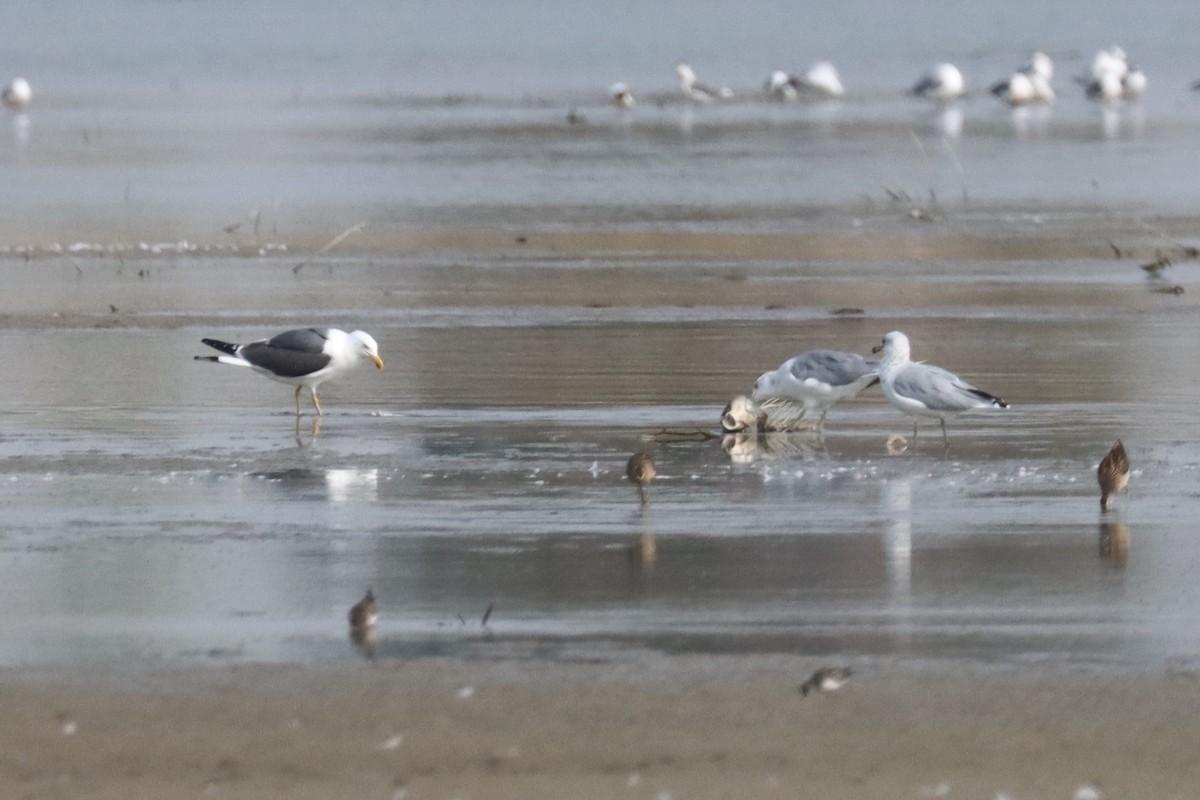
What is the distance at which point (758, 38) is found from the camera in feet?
232

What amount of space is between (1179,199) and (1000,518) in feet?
55.2

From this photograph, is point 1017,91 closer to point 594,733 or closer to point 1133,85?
point 1133,85

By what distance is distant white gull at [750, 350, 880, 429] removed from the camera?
11.5 metres

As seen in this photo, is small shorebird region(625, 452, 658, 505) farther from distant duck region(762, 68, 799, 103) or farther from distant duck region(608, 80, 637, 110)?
distant duck region(762, 68, 799, 103)

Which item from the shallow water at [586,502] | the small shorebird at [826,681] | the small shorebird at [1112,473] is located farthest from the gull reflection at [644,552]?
the small shorebird at [1112,473]

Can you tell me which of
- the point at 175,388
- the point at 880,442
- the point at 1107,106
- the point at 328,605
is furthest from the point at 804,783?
the point at 1107,106

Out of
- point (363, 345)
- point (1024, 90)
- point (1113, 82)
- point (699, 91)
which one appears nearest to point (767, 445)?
point (363, 345)

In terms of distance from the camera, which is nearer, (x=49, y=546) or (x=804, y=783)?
(x=804, y=783)

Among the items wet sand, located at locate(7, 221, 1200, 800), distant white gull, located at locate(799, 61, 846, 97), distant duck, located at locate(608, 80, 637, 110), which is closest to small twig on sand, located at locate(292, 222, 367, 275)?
wet sand, located at locate(7, 221, 1200, 800)

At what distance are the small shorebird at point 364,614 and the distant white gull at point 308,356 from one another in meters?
4.50

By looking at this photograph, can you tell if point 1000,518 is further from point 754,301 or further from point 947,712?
point 754,301

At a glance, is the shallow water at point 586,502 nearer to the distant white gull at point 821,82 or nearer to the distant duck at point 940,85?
the distant duck at point 940,85

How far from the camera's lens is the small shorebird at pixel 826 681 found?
654 cm

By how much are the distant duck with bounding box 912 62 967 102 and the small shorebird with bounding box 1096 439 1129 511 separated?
113 ft
